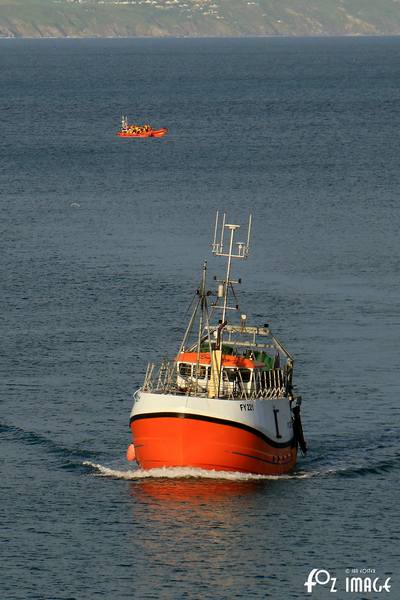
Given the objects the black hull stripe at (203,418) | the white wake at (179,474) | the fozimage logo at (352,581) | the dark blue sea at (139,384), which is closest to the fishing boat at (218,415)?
the black hull stripe at (203,418)

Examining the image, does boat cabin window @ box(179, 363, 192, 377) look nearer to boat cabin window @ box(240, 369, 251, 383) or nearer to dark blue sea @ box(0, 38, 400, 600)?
boat cabin window @ box(240, 369, 251, 383)

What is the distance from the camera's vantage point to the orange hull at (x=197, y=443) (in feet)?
258

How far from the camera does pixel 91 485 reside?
Result: 264 feet

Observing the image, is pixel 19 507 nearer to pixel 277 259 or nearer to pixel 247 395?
pixel 247 395

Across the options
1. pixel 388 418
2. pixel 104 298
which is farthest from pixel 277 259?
pixel 388 418

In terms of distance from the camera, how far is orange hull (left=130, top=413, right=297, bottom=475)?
258 feet

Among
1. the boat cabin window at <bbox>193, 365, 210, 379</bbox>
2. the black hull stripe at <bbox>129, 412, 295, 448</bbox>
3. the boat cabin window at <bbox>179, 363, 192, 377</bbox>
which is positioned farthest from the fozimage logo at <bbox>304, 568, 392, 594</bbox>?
the boat cabin window at <bbox>179, 363, 192, 377</bbox>

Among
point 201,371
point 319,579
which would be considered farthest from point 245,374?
point 319,579

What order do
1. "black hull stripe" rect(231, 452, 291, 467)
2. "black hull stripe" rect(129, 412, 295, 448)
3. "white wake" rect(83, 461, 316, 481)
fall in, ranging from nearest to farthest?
"black hull stripe" rect(129, 412, 295, 448) → "white wake" rect(83, 461, 316, 481) → "black hull stripe" rect(231, 452, 291, 467)

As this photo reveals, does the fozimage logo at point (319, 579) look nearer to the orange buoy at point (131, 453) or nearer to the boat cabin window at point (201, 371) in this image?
the orange buoy at point (131, 453)

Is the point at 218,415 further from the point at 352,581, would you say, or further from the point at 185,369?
the point at 352,581

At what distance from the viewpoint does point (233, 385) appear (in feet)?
265

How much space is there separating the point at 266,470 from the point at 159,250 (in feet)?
212

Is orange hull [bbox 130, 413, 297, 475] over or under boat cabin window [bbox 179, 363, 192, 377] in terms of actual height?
under
